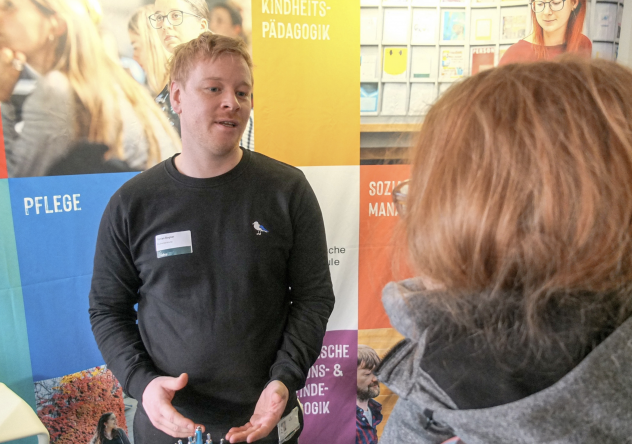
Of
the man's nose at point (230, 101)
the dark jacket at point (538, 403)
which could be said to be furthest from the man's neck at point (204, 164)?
the dark jacket at point (538, 403)

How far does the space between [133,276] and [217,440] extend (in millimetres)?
564

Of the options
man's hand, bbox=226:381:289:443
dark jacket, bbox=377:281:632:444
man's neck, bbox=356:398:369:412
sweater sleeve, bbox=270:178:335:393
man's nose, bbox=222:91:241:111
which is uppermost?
man's nose, bbox=222:91:241:111

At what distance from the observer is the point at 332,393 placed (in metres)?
2.10

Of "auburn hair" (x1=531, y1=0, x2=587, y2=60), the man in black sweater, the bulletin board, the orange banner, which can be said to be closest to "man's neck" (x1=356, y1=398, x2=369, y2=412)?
the orange banner

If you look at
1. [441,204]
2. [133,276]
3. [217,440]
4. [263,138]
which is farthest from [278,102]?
[441,204]

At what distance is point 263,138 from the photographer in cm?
192

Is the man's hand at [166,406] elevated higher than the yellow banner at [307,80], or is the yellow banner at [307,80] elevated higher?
the yellow banner at [307,80]

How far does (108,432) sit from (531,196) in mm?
2046

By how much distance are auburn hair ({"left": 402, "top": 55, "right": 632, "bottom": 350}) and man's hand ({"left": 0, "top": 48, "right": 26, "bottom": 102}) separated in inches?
68.4

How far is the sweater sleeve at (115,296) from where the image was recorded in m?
1.28

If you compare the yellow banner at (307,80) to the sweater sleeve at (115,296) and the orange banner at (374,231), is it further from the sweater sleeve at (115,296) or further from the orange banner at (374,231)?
the sweater sleeve at (115,296)

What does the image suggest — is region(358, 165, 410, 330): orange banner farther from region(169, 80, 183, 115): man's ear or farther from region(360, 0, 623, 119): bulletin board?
region(169, 80, 183, 115): man's ear

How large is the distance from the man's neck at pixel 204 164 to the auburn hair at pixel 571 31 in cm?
159

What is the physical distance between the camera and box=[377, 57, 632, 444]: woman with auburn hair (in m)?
0.47
